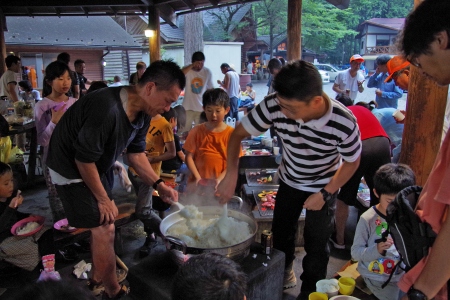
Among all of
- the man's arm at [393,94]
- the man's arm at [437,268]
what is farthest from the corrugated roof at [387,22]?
the man's arm at [437,268]

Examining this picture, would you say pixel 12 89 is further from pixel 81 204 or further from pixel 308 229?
pixel 308 229

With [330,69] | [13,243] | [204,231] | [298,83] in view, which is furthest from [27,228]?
[330,69]

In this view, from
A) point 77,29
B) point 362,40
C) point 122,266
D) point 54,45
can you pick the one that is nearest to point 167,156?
point 122,266

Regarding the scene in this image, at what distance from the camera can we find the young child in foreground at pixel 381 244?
3.22 metres

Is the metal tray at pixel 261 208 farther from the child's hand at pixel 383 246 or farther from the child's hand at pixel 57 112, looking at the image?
the child's hand at pixel 57 112

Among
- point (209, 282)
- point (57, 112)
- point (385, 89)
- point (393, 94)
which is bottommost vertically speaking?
point (209, 282)

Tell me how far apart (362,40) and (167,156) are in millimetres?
32813

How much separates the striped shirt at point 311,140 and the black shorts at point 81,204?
1.50 meters

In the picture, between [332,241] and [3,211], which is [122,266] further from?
[332,241]

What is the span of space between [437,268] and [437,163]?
483 millimetres

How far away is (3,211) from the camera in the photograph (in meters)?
4.21

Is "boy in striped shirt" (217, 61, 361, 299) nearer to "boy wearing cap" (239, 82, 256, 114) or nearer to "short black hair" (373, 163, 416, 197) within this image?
"short black hair" (373, 163, 416, 197)

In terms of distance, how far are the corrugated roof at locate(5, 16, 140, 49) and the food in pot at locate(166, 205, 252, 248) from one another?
58.9ft

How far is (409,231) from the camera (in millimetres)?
1773
